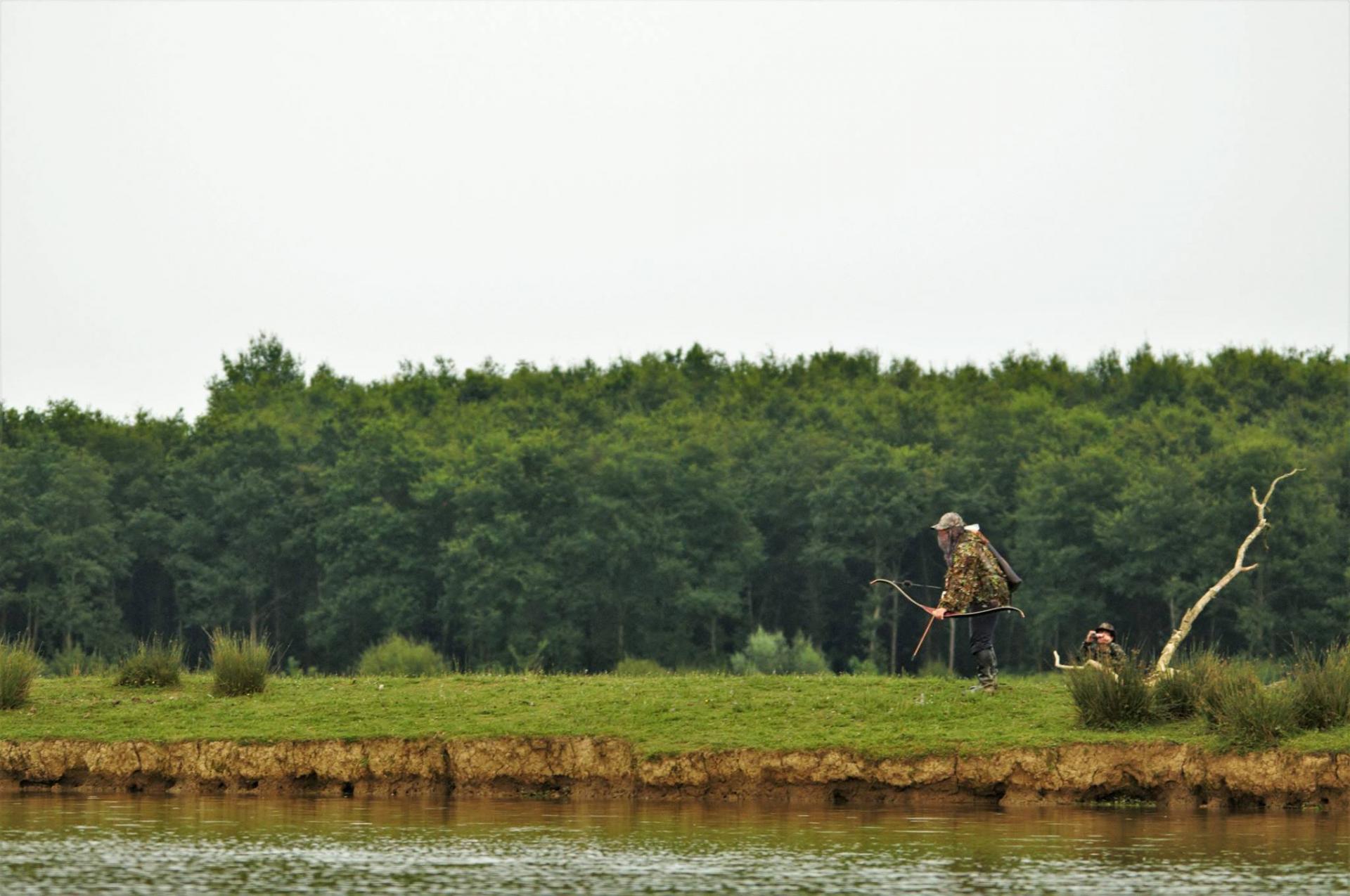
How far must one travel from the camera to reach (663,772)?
82.5 feet

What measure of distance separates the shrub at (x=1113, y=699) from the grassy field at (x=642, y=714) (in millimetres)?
283

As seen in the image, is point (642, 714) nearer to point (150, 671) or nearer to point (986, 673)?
point (986, 673)

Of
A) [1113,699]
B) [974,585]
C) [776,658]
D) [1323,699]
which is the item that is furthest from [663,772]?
[776,658]

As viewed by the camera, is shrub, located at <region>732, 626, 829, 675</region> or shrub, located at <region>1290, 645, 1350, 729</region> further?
shrub, located at <region>732, 626, 829, 675</region>

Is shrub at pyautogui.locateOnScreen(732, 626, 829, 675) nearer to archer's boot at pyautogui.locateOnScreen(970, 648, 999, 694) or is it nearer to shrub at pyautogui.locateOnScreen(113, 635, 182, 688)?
shrub at pyautogui.locateOnScreen(113, 635, 182, 688)

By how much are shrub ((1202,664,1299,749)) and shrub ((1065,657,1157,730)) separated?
822mm

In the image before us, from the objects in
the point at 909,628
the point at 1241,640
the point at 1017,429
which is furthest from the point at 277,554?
the point at 1241,640

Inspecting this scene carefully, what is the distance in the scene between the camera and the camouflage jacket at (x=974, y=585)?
85.3 feet

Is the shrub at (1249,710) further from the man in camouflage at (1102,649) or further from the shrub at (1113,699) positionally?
the man in camouflage at (1102,649)

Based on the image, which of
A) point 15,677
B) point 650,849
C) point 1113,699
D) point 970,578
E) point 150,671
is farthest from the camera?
point 150,671

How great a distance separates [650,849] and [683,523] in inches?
3380

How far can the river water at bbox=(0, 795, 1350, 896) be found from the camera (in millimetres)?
17469

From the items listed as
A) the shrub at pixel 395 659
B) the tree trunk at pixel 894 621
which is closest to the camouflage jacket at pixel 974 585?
the shrub at pixel 395 659

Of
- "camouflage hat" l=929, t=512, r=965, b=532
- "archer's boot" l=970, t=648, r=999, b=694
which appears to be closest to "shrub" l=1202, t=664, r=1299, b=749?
"archer's boot" l=970, t=648, r=999, b=694
